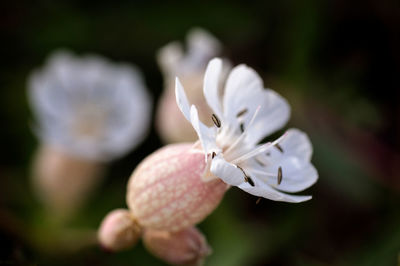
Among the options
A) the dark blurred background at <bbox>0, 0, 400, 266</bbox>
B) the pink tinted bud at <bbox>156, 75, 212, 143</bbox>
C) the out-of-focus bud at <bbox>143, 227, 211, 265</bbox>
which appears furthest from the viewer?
the dark blurred background at <bbox>0, 0, 400, 266</bbox>

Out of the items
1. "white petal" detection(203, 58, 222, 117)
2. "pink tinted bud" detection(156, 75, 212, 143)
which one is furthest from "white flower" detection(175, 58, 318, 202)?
"pink tinted bud" detection(156, 75, 212, 143)

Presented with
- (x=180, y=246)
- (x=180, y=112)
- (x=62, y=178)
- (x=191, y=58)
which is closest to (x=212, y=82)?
(x=180, y=246)

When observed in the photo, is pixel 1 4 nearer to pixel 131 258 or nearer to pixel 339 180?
pixel 131 258

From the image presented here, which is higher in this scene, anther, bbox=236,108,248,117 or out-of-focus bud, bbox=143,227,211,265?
A: anther, bbox=236,108,248,117

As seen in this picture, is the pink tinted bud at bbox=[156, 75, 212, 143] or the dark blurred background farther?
the dark blurred background

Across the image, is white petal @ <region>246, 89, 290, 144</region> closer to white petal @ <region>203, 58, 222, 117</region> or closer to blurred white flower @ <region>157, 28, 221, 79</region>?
white petal @ <region>203, 58, 222, 117</region>

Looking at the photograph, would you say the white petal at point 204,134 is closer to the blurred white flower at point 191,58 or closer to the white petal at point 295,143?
the white petal at point 295,143

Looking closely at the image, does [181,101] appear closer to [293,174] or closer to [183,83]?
[293,174]
